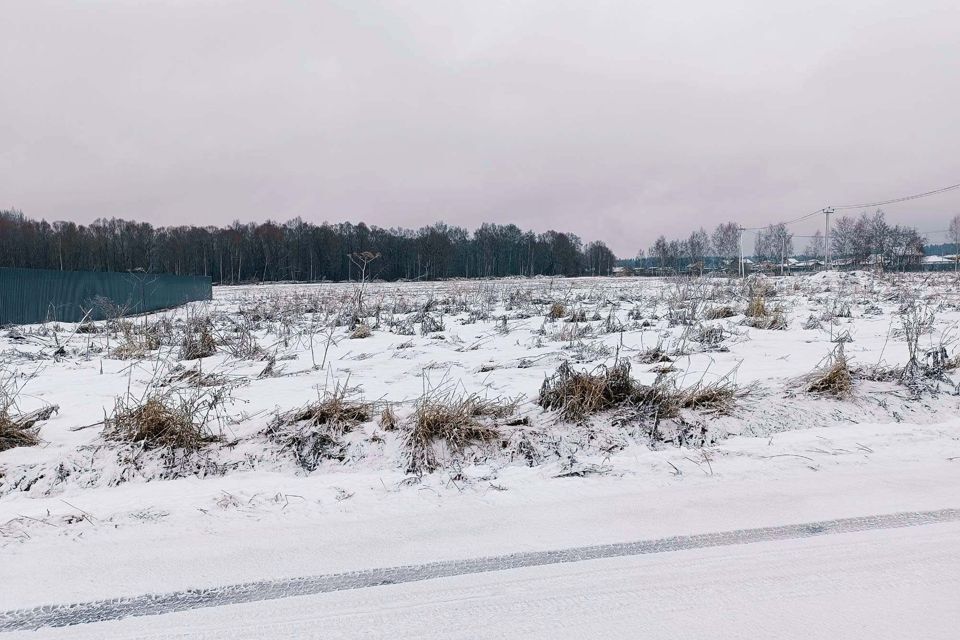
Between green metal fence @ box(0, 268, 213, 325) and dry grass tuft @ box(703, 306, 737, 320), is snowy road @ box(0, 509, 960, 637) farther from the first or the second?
green metal fence @ box(0, 268, 213, 325)

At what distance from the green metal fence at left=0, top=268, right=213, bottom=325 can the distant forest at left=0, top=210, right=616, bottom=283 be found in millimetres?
49699

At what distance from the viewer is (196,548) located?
97.7 inches

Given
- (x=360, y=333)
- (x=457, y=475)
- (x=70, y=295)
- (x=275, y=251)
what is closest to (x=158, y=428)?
(x=457, y=475)

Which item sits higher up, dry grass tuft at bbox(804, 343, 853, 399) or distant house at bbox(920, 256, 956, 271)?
distant house at bbox(920, 256, 956, 271)

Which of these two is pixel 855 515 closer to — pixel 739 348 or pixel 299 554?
pixel 299 554

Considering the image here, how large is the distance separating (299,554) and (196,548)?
1.62 feet

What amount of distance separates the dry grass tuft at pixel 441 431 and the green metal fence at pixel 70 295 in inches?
357

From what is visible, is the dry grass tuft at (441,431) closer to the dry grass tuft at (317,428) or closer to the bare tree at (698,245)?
the dry grass tuft at (317,428)

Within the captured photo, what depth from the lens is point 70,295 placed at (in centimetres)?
1709

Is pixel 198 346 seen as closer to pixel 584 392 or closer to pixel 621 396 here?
pixel 584 392

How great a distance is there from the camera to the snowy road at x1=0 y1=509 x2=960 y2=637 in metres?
1.94

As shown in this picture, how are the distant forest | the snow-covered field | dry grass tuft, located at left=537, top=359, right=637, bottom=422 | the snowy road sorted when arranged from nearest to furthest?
the snowy road
the snow-covered field
dry grass tuft, located at left=537, top=359, right=637, bottom=422
the distant forest

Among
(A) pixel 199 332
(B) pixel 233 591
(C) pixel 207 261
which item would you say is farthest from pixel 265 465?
(C) pixel 207 261

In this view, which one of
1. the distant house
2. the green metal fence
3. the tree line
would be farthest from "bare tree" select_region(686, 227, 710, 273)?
the green metal fence
